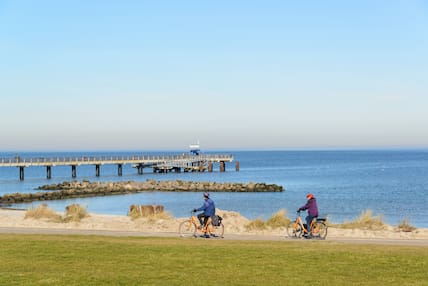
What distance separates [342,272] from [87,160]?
85.7 metres

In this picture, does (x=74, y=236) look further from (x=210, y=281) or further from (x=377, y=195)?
(x=377, y=195)

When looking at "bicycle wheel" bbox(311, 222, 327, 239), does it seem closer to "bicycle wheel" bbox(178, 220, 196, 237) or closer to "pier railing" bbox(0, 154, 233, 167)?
"bicycle wheel" bbox(178, 220, 196, 237)

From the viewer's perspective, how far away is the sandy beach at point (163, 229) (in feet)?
75.6

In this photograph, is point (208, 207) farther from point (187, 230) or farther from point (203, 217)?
point (187, 230)

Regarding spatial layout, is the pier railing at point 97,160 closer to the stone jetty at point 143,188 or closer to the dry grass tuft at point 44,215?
the stone jetty at point 143,188

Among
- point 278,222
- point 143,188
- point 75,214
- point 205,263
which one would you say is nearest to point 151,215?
point 75,214

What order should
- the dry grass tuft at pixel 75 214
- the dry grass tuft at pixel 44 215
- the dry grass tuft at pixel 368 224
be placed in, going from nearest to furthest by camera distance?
the dry grass tuft at pixel 368 224 < the dry grass tuft at pixel 75 214 < the dry grass tuft at pixel 44 215

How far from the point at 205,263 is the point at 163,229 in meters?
10.8

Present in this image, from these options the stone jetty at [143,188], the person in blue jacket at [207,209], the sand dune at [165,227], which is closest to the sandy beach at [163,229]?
the sand dune at [165,227]

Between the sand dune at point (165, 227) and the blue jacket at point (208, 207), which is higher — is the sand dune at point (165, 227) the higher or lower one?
the lower one

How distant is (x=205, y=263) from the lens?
15.6m

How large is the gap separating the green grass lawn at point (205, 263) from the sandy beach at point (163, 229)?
3336 millimetres

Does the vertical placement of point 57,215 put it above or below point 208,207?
below

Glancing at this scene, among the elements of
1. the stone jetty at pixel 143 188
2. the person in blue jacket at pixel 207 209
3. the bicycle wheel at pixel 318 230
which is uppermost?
the person in blue jacket at pixel 207 209
